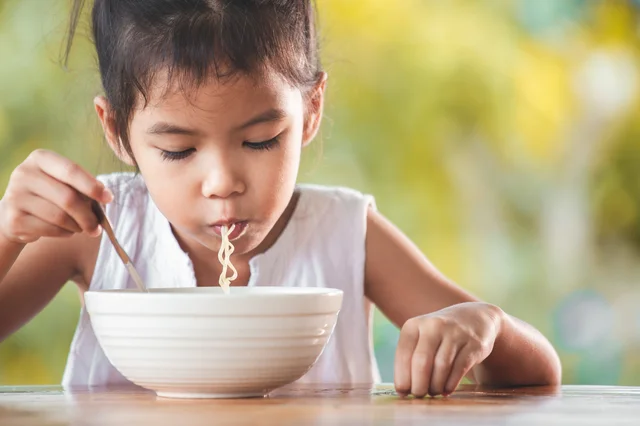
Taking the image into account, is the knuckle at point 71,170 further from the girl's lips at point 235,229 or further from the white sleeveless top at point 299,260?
Answer: the white sleeveless top at point 299,260

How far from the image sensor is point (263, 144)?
1286 mm

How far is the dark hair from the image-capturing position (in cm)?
126

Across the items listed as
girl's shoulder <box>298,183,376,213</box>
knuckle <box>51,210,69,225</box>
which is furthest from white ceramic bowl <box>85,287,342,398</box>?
girl's shoulder <box>298,183,376,213</box>

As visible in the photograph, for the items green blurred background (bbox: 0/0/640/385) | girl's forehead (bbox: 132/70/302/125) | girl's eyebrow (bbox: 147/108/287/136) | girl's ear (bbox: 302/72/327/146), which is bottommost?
girl's eyebrow (bbox: 147/108/287/136)

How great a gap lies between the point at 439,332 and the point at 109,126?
0.64 metres

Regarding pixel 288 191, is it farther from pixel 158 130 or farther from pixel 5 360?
pixel 5 360

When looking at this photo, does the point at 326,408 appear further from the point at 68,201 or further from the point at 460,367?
the point at 68,201

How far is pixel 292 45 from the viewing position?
1410mm

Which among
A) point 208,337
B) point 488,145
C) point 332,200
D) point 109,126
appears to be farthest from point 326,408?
point 488,145

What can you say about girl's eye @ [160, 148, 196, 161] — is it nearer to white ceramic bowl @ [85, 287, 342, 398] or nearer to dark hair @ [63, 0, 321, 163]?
dark hair @ [63, 0, 321, 163]

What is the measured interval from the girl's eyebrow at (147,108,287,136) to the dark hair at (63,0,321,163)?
0.16ft

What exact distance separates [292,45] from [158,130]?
0.26m

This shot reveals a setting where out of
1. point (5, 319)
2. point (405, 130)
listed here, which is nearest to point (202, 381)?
point (5, 319)

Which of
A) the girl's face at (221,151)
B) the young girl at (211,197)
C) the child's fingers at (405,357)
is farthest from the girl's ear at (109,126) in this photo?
the child's fingers at (405,357)
